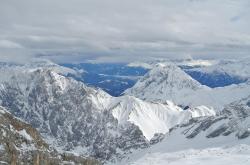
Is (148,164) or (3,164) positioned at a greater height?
(148,164)

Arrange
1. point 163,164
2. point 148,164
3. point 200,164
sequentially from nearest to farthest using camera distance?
1. point 200,164
2. point 163,164
3. point 148,164

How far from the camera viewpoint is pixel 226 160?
106m

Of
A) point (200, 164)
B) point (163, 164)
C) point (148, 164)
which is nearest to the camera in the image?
point (200, 164)

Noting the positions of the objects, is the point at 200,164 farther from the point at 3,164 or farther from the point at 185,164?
the point at 3,164

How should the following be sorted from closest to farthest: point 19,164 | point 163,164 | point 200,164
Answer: point 200,164 → point 163,164 → point 19,164

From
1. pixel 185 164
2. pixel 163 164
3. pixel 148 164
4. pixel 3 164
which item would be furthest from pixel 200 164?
pixel 3 164

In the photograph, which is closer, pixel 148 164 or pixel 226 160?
pixel 226 160

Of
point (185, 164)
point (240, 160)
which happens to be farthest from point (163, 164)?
point (240, 160)

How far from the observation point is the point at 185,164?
107 meters

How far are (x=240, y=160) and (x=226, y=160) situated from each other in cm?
310

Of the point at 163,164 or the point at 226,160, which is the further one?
the point at 163,164

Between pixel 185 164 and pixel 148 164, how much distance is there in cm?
1537

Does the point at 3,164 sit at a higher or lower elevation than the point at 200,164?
lower

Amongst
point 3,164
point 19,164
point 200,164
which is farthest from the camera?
point 19,164
